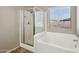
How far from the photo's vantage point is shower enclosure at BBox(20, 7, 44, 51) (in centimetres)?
129

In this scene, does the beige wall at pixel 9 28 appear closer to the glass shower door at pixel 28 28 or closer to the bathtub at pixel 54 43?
the glass shower door at pixel 28 28

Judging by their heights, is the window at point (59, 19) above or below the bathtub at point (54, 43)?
above

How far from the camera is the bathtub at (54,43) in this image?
1.25m

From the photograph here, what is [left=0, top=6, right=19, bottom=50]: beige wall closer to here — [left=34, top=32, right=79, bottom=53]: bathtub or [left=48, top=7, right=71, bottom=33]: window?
[left=34, top=32, right=79, bottom=53]: bathtub

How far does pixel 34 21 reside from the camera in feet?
4.35

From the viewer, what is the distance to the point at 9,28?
1274mm

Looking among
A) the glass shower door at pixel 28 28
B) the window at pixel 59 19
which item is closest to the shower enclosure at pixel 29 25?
the glass shower door at pixel 28 28

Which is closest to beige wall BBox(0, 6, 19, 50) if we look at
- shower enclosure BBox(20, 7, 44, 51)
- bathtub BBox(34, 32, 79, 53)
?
shower enclosure BBox(20, 7, 44, 51)

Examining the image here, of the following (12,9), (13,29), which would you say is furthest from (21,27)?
(12,9)

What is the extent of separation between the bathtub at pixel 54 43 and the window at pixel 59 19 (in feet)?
0.26

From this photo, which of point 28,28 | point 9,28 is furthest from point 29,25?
point 9,28
